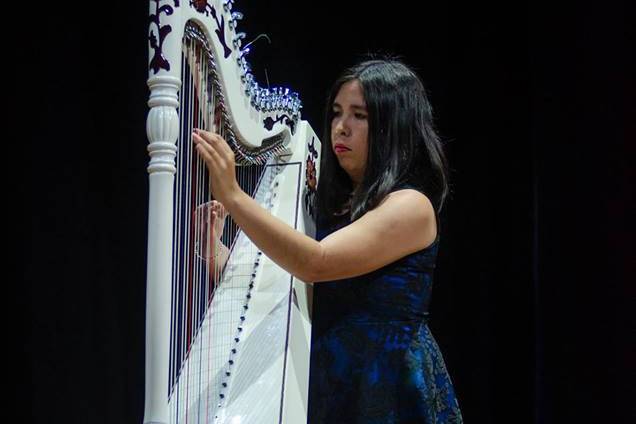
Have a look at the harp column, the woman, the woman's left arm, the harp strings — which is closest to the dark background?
the harp strings

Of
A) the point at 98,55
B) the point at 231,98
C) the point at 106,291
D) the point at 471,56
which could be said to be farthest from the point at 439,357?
the point at 471,56

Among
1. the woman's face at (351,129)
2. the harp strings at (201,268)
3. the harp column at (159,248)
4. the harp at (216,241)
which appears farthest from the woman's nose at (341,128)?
the harp column at (159,248)

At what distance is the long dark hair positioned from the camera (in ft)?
5.54

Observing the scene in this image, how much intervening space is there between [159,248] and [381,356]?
23.6 inches

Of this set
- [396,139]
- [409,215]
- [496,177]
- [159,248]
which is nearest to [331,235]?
[409,215]

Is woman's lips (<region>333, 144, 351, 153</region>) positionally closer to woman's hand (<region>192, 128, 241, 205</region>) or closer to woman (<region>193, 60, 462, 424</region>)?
woman (<region>193, 60, 462, 424</region>)

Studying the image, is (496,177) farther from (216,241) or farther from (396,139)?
(216,241)

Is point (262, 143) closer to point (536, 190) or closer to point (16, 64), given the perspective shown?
point (16, 64)

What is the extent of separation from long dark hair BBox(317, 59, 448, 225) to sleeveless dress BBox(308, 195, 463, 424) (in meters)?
0.13

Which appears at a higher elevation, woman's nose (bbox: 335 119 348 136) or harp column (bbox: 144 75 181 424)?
woman's nose (bbox: 335 119 348 136)

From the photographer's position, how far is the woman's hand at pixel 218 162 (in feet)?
4.46

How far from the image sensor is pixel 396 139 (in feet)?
5.62

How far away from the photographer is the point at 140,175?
222cm

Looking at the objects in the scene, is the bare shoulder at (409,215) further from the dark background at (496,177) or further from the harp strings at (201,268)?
the dark background at (496,177)
